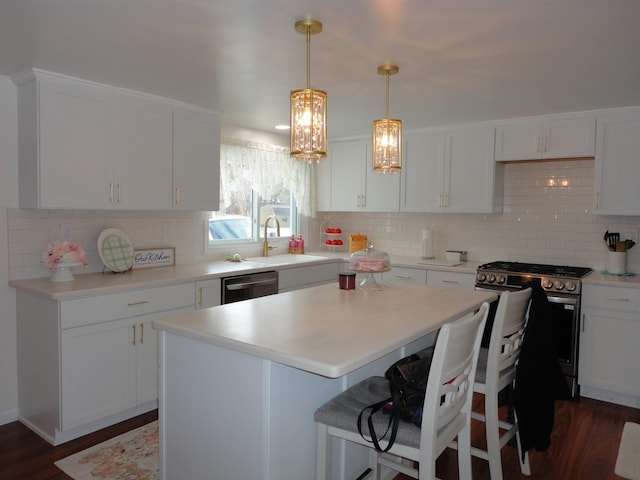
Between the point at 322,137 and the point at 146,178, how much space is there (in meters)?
1.90

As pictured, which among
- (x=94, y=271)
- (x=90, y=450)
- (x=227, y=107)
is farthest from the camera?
(x=227, y=107)

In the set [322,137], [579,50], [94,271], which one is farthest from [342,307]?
[94,271]

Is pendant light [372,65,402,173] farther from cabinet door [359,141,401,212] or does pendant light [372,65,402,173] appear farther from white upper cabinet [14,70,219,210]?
cabinet door [359,141,401,212]

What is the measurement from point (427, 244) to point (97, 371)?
126 inches

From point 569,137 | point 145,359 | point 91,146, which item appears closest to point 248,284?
point 145,359

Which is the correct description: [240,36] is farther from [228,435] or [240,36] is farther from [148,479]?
[148,479]

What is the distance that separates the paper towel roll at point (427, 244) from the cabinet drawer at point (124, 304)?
246 cm

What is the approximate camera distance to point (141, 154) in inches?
134

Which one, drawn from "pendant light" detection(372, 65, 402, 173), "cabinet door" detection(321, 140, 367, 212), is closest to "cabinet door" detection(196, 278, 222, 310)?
"pendant light" detection(372, 65, 402, 173)

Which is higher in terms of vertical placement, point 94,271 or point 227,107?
point 227,107

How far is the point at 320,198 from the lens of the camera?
17.8ft

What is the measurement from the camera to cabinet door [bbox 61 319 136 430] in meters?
2.78

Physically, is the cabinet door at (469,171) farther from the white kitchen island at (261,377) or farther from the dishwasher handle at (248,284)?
the white kitchen island at (261,377)

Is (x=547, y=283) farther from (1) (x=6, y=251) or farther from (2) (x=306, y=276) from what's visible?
(1) (x=6, y=251)
